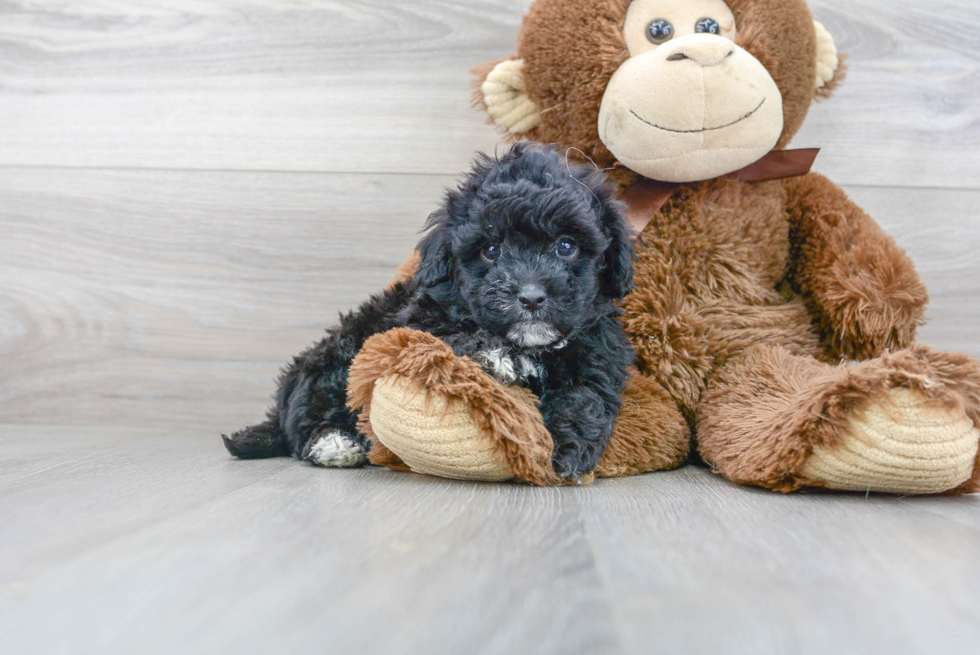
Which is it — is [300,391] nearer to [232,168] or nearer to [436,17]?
[232,168]

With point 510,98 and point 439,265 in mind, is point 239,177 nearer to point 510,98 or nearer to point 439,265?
point 510,98

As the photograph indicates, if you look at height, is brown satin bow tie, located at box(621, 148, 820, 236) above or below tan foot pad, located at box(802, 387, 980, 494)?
above

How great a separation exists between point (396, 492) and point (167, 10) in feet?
4.20

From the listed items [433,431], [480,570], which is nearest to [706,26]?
[433,431]

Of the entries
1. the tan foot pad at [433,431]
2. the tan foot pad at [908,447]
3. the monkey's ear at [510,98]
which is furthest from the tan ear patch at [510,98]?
the tan foot pad at [908,447]

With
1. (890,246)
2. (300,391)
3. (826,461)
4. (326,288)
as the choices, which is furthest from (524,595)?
(326,288)

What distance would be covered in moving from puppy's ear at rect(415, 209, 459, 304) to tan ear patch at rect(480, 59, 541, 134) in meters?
0.31

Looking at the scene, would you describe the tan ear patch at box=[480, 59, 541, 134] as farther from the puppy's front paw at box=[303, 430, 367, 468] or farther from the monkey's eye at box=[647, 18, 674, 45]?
the puppy's front paw at box=[303, 430, 367, 468]

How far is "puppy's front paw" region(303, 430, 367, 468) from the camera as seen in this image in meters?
1.10

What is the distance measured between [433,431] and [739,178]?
0.67 m

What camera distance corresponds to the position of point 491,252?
950mm

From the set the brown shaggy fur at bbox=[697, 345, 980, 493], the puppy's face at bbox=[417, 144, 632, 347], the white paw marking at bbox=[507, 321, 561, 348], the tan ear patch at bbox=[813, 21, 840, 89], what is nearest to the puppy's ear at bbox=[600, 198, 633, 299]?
the puppy's face at bbox=[417, 144, 632, 347]

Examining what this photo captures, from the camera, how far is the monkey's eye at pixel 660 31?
3.73 ft

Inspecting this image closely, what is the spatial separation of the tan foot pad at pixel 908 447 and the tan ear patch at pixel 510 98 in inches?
26.9
